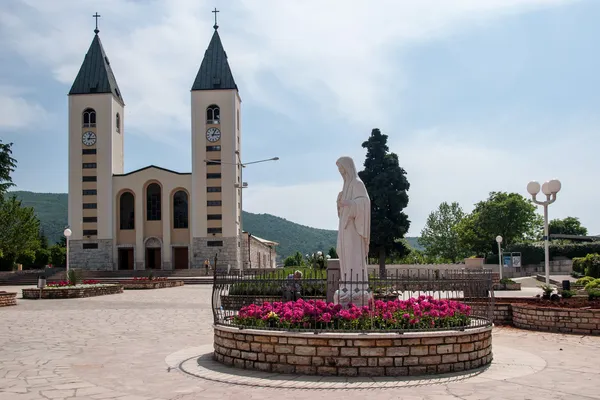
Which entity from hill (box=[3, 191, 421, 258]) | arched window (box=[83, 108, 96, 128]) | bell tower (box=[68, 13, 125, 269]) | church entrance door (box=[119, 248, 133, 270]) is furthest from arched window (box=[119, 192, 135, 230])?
hill (box=[3, 191, 421, 258])

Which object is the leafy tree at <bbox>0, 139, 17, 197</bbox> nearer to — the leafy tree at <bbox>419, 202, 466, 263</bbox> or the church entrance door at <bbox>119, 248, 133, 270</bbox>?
the church entrance door at <bbox>119, 248, 133, 270</bbox>

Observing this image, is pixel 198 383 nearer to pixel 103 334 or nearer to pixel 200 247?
pixel 103 334

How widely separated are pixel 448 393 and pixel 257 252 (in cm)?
6535

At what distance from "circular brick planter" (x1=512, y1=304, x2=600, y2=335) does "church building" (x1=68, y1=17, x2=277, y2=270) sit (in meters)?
43.1

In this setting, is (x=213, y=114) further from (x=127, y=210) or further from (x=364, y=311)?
(x=364, y=311)

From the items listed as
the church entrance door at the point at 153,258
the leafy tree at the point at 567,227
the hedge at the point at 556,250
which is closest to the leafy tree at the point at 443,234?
the leafy tree at the point at 567,227

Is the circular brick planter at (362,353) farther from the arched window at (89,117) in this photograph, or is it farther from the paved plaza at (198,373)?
the arched window at (89,117)

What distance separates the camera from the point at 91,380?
8570 mm

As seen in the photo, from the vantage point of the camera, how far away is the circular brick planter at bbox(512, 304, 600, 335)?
1318cm

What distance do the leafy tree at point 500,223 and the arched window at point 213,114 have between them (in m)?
30.7

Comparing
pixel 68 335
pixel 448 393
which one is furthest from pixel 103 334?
pixel 448 393

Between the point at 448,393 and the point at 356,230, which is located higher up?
the point at 356,230

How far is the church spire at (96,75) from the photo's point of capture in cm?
5931

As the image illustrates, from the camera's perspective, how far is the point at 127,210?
6019 cm
